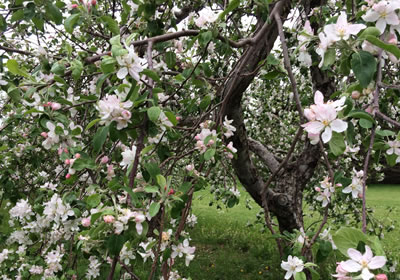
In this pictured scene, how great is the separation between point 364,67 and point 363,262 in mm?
467

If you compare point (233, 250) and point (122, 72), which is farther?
point (233, 250)

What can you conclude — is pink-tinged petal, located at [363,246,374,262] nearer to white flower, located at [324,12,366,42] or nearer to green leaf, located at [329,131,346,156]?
green leaf, located at [329,131,346,156]

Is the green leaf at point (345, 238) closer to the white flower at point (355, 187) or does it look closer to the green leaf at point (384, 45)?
the green leaf at point (384, 45)

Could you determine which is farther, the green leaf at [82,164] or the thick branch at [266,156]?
the thick branch at [266,156]

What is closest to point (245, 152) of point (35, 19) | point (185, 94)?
point (185, 94)

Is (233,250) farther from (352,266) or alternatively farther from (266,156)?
(352,266)

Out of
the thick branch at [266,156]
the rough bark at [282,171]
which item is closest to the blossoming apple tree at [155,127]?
the rough bark at [282,171]

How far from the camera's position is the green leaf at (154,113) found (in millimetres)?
981

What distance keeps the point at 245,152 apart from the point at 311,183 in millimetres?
1551

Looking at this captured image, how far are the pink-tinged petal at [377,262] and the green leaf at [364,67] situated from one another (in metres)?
0.41

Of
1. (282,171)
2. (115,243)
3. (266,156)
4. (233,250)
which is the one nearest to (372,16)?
(115,243)

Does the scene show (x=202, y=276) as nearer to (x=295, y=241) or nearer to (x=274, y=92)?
(x=274, y=92)

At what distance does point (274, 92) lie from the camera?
4.49 m

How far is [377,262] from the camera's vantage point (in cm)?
73
